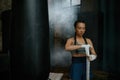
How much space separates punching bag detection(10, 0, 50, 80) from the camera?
0.55 meters

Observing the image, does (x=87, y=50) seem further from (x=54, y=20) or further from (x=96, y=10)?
(x=54, y=20)

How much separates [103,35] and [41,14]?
69.9 inches

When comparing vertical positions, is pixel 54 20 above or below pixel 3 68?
above

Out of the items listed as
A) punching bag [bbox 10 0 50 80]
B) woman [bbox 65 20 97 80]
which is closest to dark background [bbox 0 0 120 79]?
woman [bbox 65 20 97 80]

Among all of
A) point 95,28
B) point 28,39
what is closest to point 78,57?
point 28,39

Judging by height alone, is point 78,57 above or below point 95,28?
below

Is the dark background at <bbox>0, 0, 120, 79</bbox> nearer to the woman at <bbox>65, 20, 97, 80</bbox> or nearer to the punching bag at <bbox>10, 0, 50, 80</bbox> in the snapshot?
the woman at <bbox>65, 20, 97, 80</bbox>

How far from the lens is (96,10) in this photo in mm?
2348

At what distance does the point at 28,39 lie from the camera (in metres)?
0.55


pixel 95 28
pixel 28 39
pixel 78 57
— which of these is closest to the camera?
pixel 28 39

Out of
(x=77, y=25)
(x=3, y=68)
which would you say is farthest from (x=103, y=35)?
(x=3, y=68)

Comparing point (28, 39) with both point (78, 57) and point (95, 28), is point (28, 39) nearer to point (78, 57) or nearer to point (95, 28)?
point (78, 57)

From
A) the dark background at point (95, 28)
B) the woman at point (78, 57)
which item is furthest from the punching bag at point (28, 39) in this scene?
the dark background at point (95, 28)

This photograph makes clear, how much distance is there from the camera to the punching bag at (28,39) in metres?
0.55
